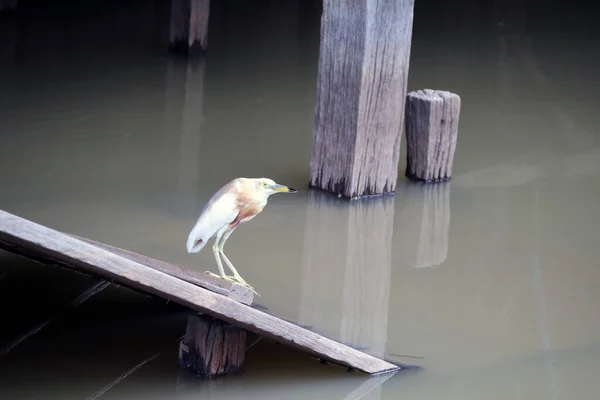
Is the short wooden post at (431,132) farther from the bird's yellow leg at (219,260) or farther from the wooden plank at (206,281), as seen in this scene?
the wooden plank at (206,281)

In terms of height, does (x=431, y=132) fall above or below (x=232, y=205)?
below

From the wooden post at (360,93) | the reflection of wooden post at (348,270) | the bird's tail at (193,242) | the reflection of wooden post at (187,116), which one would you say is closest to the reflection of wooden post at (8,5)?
the reflection of wooden post at (187,116)

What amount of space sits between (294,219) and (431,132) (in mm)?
1033

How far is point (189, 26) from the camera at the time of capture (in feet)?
26.8

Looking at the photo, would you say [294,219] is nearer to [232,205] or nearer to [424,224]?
[424,224]

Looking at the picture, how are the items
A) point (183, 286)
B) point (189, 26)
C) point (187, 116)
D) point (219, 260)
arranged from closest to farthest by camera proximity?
point (183, 286) < point (219, 260) < point (187, 116) < point (189, 26)

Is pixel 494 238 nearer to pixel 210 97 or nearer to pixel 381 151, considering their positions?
pixel 381 151

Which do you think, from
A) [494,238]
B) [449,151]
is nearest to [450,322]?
[494,238]

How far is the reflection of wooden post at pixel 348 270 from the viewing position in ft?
13.4

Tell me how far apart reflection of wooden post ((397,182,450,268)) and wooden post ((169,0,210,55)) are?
9.32 feet

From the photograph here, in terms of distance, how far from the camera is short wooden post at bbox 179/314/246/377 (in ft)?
11.8

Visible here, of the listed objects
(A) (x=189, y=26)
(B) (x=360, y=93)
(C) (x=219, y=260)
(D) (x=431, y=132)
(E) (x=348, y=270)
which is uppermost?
(B) (x=360, y=93)

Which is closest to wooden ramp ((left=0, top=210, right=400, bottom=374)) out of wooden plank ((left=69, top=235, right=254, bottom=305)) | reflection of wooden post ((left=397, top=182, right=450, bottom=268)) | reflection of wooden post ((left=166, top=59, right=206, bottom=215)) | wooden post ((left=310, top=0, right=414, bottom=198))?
wooden plank ((left=69, top=235, right=254, bottom=305))

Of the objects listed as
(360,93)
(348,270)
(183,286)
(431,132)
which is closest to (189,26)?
(431,132)
